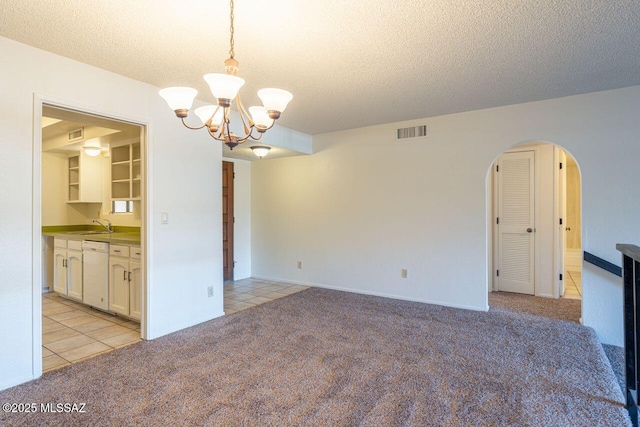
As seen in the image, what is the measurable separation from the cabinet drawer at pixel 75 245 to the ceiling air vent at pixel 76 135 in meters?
1.34

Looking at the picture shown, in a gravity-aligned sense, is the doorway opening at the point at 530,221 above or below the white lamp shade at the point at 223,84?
below

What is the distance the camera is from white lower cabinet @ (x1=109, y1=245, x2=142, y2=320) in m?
3.60

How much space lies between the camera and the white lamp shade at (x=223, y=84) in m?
1.71

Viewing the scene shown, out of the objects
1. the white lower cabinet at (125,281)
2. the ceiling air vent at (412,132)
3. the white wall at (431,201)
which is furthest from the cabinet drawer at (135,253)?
the ceiling air vent at (412,132)

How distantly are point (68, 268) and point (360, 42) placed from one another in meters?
4.54

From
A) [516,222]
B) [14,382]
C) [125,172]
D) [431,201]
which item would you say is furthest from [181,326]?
[516,222]

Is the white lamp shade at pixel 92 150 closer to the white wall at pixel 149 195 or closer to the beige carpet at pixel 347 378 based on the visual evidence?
the white wall at pixel 149 195

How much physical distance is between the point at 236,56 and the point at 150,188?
1.48 m

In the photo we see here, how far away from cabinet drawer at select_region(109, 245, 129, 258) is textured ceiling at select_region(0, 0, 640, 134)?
5.77 feet

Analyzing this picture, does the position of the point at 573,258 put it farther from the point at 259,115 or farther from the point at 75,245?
the point at 75,245

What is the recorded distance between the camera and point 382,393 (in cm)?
230

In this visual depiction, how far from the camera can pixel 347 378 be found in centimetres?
251

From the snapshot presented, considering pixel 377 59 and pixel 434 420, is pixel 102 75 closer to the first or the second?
pixel 377 59

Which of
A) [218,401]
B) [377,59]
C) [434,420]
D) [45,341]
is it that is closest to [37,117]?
[45,341]
